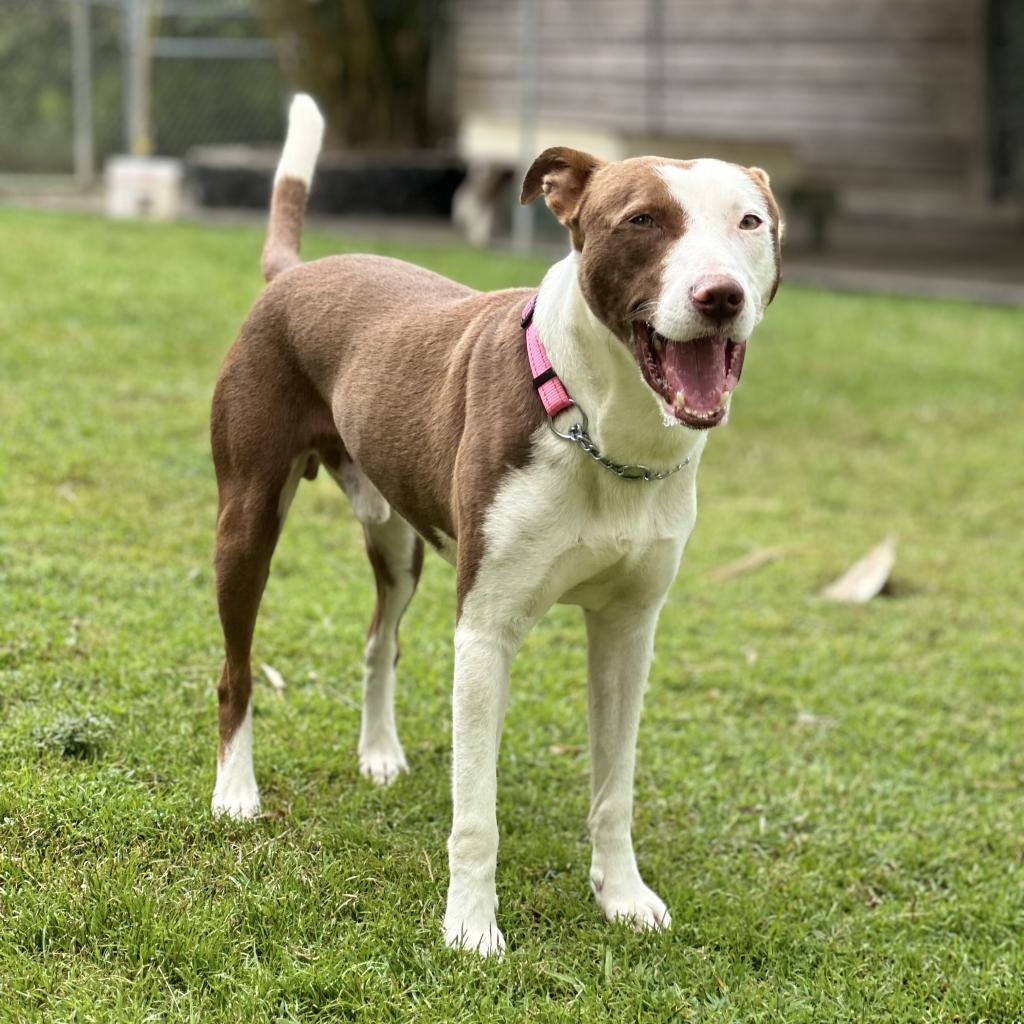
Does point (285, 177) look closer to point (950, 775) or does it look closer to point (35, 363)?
point (950, 775)

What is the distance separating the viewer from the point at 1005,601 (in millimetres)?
6090

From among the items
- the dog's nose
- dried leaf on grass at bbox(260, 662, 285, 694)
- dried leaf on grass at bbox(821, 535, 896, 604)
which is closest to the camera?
the dog's nose

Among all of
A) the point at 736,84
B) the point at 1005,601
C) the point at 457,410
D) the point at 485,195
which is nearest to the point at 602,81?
the point at 736,84

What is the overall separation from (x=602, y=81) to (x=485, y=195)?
7.46 feet

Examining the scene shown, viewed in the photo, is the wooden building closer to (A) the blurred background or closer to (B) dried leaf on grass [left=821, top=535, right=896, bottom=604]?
(A) the blurred background

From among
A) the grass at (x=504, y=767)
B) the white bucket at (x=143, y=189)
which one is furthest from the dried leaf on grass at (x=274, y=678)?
the white bucket at (x=143, y=189)

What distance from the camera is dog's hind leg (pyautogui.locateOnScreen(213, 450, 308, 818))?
3.59 meters

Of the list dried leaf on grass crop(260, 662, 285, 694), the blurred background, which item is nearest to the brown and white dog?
dried leaf on grass crop(260, 662, 285, 694)

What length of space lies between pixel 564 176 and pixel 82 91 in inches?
510

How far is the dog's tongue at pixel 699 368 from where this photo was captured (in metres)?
2.78

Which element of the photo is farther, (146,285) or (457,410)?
(146,285)

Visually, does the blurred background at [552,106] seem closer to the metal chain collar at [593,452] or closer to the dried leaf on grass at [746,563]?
the dried leaf on grass at [746,563]

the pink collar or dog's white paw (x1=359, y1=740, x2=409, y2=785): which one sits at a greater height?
the pink collar

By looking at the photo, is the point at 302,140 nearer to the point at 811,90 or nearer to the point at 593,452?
the point at 593,452
